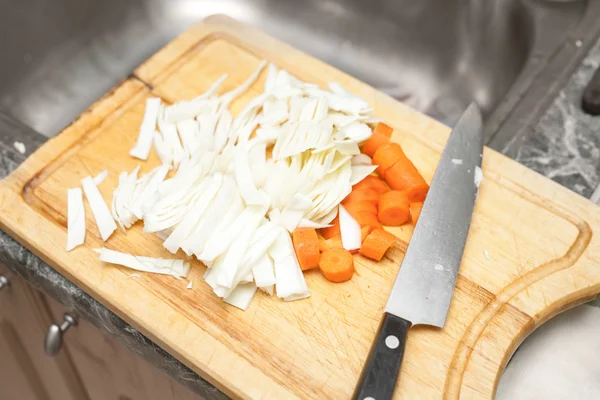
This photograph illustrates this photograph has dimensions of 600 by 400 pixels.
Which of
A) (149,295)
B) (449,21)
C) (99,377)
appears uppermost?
(149,295)

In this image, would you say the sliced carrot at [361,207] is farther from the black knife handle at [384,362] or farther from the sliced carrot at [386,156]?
the black knife handle at [384,362]

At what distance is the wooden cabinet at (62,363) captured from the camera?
115 cm

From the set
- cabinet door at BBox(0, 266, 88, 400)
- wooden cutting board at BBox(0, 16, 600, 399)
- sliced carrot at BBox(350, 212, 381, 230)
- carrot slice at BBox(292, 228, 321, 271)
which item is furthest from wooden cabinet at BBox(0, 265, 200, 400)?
sliced carrot at BBox(350, 212, 381, 230)

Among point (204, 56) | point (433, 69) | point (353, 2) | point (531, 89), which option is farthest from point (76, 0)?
point (531, 89)

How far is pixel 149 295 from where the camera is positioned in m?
1.00

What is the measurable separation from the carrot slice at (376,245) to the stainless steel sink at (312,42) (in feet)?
2.31

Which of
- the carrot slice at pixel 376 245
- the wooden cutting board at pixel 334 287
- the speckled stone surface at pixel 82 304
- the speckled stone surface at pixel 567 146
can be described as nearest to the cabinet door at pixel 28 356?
the speckled stone surface at pixel 82 304

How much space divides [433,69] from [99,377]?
3.89 feet

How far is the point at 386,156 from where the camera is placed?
3.74 ft

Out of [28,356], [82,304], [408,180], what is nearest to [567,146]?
[408,180]

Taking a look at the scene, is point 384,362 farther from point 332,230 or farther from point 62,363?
point 62,363

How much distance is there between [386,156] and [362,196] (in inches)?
3.8

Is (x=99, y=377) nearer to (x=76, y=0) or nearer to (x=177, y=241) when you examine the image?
(x=177, y=241)

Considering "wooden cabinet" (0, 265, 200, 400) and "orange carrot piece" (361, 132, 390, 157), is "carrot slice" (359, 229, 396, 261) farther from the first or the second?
"wooden cabinet" (0, 265, 200, 400)
